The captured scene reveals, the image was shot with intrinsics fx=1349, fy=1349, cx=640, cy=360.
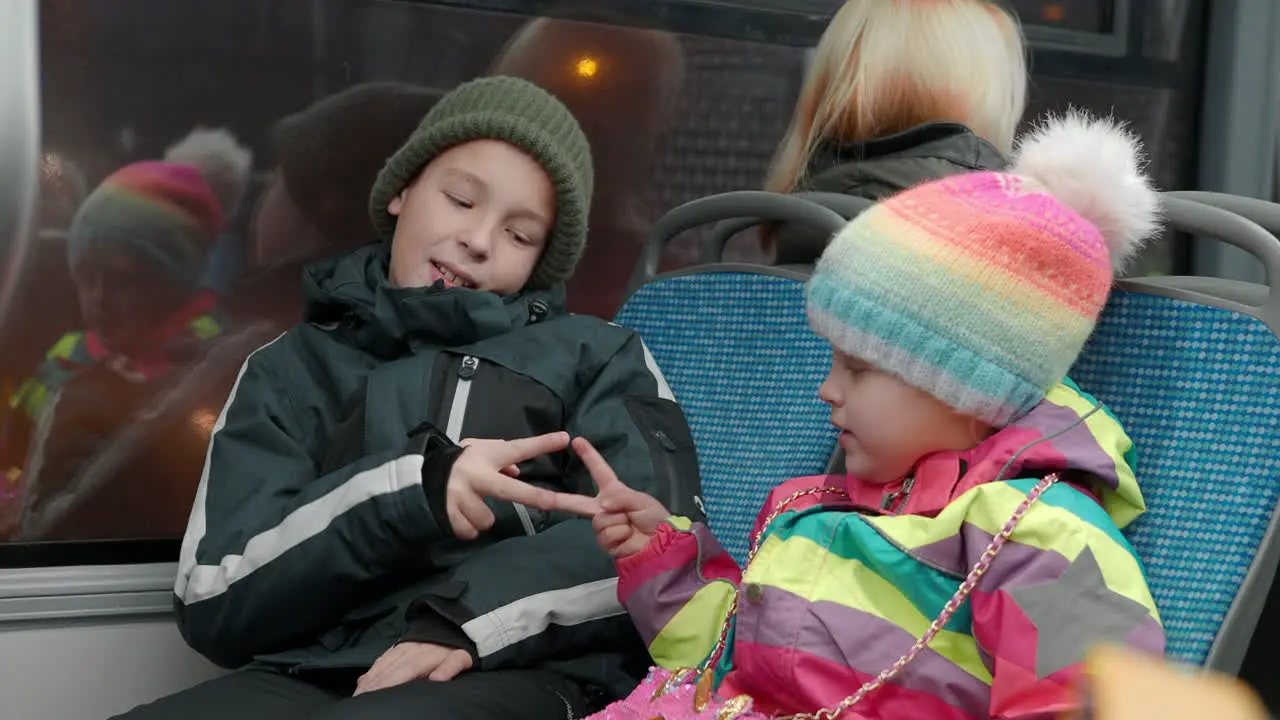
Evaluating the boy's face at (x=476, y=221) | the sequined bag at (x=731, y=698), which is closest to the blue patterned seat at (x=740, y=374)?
the boy's face at (x=476, y=221)

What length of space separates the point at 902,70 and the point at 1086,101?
86 centimetres

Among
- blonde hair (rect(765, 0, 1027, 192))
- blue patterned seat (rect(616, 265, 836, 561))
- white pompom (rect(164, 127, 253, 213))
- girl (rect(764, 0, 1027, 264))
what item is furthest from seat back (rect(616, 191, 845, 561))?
white pompom (rect(164, 127, 253, 213))

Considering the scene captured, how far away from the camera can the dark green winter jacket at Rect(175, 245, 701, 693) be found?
65.1 inches

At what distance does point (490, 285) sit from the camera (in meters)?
1.96

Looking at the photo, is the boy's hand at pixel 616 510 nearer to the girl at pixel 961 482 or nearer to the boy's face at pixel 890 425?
the girl at pixel 961 482

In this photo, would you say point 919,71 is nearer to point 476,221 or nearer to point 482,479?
point 476,221

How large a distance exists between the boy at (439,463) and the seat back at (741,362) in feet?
0.46

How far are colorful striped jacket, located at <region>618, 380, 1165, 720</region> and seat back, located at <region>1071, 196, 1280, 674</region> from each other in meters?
0.05

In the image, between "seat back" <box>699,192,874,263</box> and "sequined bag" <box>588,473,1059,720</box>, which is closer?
"sequined bag" <box>588,473,1059,720</box>

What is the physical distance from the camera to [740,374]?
81.4 inches

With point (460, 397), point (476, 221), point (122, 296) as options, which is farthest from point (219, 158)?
point (460, 397)

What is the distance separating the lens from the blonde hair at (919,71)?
2170 mm

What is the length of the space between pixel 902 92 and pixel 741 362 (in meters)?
0.52

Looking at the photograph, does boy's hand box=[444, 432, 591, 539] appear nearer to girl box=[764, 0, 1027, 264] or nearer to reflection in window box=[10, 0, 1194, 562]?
girl box=[764, 0, 1027, 264]
